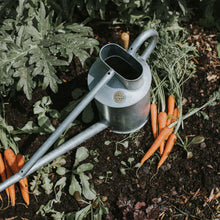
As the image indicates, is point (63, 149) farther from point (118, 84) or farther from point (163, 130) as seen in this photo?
point (163, 130)

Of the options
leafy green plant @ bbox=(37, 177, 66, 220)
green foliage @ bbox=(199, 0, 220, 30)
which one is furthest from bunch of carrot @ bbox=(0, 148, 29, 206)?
green foliage @ bbox=(199, 0, 220, 30)

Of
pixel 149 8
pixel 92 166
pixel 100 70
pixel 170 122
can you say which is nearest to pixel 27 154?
pixel 92 166

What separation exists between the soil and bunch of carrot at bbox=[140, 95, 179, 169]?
0.16 feet

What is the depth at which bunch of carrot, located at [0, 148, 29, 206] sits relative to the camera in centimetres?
174

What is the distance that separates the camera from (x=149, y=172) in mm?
1797

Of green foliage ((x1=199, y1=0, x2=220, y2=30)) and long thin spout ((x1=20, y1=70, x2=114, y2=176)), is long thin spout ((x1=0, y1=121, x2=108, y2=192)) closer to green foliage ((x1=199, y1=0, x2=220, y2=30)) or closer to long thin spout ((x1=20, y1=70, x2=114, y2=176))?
long thin spout ((x1=20, y1=70, x2=114, y2=176))

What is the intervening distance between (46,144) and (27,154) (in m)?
0.63

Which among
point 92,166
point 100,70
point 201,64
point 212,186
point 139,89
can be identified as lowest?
point 212,186

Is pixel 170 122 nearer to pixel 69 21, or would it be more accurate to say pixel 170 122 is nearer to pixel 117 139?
pixel 117 139

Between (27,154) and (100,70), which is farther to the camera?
(27,154)

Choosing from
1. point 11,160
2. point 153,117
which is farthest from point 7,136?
point 153,117

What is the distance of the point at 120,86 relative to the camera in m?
1.54

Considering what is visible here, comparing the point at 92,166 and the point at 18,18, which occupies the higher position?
the point at 18,18

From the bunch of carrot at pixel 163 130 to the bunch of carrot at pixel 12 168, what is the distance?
Answer: 27.4 inches
